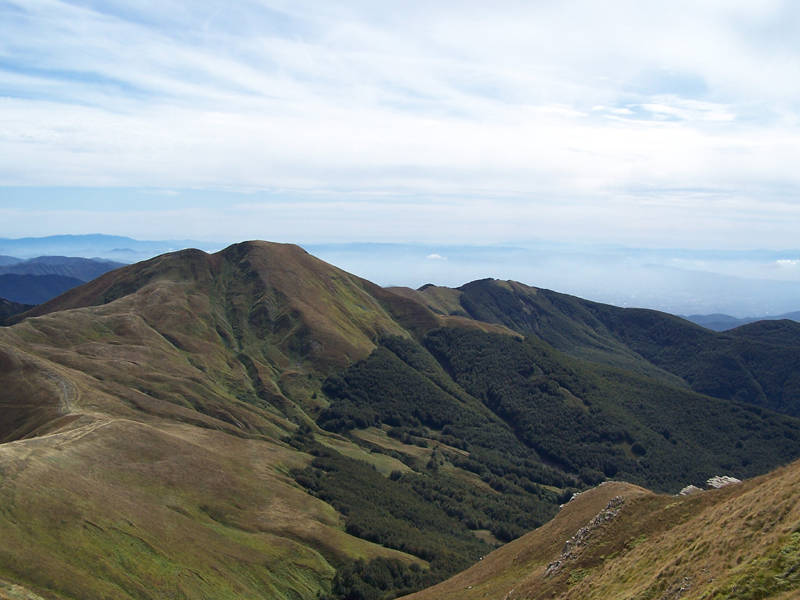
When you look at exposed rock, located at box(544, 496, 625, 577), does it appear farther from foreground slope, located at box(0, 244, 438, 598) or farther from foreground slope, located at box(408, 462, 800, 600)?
foreground slope, located at box(0, 244, 438, 598)

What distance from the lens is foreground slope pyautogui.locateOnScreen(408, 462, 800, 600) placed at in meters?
30.2

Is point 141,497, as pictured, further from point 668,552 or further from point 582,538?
point 668,552

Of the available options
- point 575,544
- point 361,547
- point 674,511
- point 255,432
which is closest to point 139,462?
point 361,547

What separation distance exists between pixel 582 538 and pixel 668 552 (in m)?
14.3

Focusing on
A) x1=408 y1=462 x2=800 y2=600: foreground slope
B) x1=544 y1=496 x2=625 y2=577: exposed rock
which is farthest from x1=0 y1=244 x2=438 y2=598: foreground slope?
x1=544 y1=496 x2=625 y2=577: exposed rock

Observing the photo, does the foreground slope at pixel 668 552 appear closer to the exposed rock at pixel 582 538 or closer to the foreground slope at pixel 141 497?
the exposed rock at pixel 582 538

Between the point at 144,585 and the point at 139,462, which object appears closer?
the point at 144,585

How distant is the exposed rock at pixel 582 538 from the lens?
52281 millimetres

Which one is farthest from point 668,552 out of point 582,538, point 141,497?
point 141,497

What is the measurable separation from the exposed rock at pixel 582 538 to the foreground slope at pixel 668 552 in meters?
0.14

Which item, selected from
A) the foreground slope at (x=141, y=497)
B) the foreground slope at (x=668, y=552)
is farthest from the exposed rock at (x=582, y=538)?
the foreground slope at (x=141, y=497)

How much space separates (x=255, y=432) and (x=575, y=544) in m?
148

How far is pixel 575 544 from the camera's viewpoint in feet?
181

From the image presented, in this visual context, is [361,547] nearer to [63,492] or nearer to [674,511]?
[63,492]
